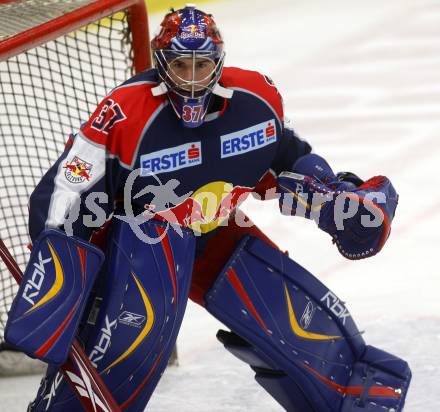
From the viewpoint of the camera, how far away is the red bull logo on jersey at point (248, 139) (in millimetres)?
2967

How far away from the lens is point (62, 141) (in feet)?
15.6

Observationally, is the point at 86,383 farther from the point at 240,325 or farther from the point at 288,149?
the point at 288,149

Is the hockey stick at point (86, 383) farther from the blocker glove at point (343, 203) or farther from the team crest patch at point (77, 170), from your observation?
the blocker glove at point (343, 203)

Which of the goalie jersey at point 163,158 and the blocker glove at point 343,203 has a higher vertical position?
the goalie jersey at point 163,158

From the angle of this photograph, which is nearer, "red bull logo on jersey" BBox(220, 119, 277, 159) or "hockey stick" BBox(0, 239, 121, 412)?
"hockey stick" BBox(0, 239, 121, 412)

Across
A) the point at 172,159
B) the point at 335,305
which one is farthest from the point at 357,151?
the point at 172,159

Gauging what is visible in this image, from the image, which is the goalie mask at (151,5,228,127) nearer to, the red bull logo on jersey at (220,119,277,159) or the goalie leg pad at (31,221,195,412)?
the red bull logo on jersey at (220,119,277,159)

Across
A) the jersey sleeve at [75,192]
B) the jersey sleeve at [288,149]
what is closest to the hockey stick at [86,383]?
the jersey sleeve at [75,192]

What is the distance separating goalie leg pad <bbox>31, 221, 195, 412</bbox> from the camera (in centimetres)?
286

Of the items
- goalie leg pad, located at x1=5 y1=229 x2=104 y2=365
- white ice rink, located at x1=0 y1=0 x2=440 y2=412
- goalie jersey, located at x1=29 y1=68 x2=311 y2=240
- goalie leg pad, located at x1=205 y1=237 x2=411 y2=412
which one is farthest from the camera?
white ice rink, located at x1=0 y1=0 x2=440 y2=412

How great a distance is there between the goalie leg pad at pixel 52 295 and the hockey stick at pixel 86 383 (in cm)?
7

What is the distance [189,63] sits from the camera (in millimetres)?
2857

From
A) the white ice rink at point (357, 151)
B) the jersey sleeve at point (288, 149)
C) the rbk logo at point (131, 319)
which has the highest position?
the jersey sleeve at point (288, 149)

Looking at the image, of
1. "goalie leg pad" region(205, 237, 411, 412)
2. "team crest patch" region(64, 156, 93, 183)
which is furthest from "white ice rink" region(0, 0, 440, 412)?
"team crest patch" region(64, 156, 93, 183)
